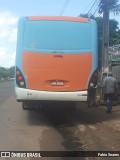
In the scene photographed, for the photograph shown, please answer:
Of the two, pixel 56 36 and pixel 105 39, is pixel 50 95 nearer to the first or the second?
pixel 56 36

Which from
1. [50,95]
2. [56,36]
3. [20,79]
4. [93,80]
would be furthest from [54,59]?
[93,80]

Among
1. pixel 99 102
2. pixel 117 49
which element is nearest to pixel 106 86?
pixel 99 102

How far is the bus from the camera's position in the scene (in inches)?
496

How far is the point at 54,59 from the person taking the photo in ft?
41.5

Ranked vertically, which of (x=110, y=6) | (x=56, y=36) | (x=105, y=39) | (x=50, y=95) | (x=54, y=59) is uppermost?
(x=110, y=6)

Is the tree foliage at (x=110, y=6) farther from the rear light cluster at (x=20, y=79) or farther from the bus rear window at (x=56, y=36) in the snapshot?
the rear light cluster at (x=20, y=79)

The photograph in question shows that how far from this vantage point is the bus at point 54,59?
12.6 meters

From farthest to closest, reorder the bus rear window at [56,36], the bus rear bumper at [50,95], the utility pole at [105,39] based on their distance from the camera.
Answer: the utility pole at [105,39] → the bus rear window at [56,36] → the bus rear bumper at [50,95]

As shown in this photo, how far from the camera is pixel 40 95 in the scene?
12.5 m

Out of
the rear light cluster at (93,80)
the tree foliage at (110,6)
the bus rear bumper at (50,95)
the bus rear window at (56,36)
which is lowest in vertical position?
the bus rear bumper at (50,95)

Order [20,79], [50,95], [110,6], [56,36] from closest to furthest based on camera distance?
[50,95] → [20,79] → [56,36] → [110,6]

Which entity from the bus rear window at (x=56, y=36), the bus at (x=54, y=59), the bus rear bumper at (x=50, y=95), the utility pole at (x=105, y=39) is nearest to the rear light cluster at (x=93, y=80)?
the bus at (x=54, y=59)

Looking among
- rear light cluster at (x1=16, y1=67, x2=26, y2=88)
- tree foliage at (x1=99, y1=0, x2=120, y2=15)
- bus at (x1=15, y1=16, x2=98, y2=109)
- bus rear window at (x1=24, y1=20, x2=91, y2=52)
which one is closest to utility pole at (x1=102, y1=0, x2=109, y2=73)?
tree foliage at (x1=99, y1=0, x2=120, y2=15)

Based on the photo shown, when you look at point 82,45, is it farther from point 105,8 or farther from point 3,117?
point 105,8
